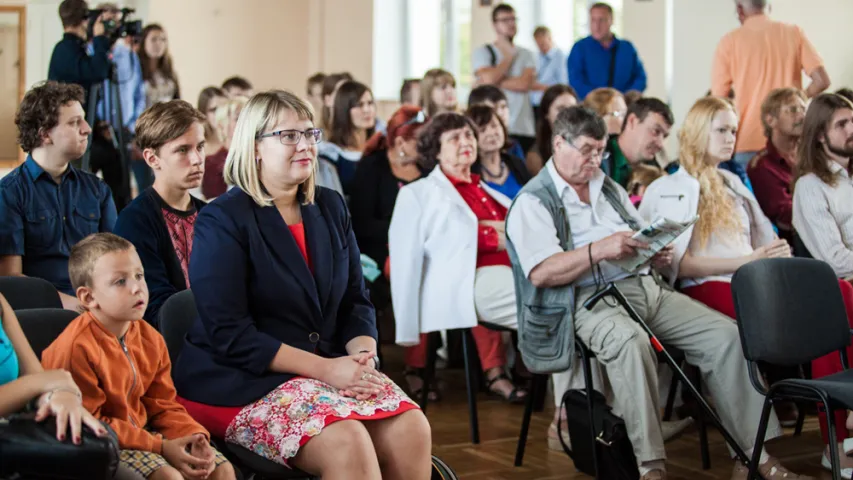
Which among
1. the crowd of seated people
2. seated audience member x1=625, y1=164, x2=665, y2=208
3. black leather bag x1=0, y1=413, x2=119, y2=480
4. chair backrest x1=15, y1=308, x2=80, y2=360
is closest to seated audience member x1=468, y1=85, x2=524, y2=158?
the crowd of seated people

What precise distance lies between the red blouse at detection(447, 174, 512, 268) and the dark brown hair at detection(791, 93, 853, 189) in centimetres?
125

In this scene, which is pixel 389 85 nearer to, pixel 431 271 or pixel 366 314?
pixel 431 271

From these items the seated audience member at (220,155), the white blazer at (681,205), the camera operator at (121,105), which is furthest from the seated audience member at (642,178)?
the camera operator at (121,105)

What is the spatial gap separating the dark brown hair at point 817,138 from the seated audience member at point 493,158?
1273 mm

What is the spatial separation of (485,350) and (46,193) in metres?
2.01

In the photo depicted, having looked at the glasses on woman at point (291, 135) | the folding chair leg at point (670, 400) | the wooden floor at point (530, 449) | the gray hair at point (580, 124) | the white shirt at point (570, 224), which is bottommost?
the wooden floor at point (530, 449)

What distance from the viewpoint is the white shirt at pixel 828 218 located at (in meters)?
4.21

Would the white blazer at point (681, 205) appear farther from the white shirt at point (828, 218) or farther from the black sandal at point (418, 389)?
the black sandal at point (418, 389)

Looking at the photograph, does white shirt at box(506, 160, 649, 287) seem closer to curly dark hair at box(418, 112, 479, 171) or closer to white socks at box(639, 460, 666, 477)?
white socks at box(639, 460, 666, 477)

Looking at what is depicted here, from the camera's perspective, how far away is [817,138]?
4.36 metres

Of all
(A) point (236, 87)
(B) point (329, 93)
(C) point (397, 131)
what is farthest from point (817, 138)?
(A) point (236, 87)

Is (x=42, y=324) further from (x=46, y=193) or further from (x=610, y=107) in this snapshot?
(x=610, y=107)

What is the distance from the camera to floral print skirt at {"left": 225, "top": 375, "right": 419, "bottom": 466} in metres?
2.26

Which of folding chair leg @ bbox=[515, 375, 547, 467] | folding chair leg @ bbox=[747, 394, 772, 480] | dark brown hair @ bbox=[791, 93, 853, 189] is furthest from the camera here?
dark brown hair @ bbox=[791, 93, 853, 189]
